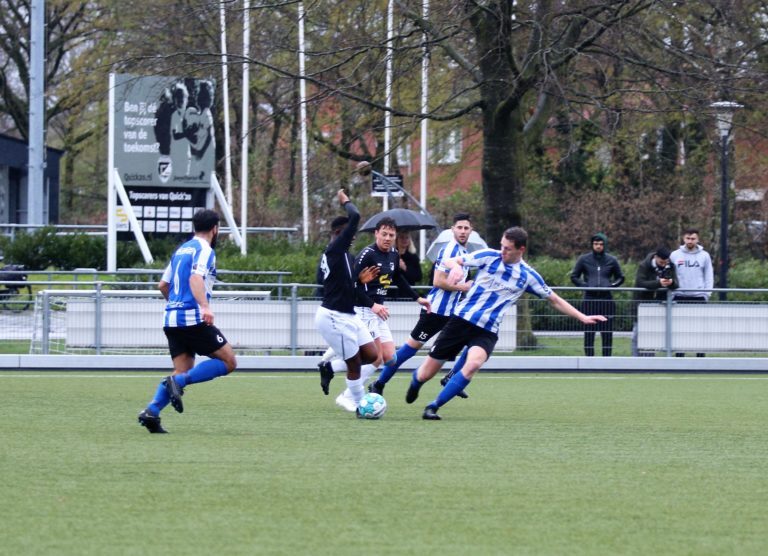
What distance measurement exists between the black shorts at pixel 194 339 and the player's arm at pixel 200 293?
17cm

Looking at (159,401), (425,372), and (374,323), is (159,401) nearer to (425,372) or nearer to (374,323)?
(425,372)

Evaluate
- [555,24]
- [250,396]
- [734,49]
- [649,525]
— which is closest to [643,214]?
[734,49]

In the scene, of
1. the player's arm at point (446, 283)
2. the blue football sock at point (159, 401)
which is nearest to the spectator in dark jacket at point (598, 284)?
the player's arm at point (446, 283)

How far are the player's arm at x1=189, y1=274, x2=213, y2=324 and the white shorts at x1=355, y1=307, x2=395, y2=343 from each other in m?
3.27

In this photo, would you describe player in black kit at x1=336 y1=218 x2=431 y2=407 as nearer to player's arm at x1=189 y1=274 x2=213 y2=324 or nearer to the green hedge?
player's arm at x1=189 y1=274 x2=213 y2=324

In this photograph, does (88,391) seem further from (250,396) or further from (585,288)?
(585,288)

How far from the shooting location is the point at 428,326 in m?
14.1

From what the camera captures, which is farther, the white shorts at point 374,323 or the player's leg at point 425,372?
the white shorts at point 374,323

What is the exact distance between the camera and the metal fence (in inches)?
761

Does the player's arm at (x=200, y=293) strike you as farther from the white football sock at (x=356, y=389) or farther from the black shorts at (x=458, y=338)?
the black shorts at (x=458, y=338)

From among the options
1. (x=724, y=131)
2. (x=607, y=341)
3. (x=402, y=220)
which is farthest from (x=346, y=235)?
(x=724, y=131)

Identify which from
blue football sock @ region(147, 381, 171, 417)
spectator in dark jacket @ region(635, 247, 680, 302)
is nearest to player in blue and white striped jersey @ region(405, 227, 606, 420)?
blue football sock @ region(147, 381, 171, 417)

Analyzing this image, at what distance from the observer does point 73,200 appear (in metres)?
57.8

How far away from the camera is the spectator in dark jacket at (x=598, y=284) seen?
1991 centimetres
